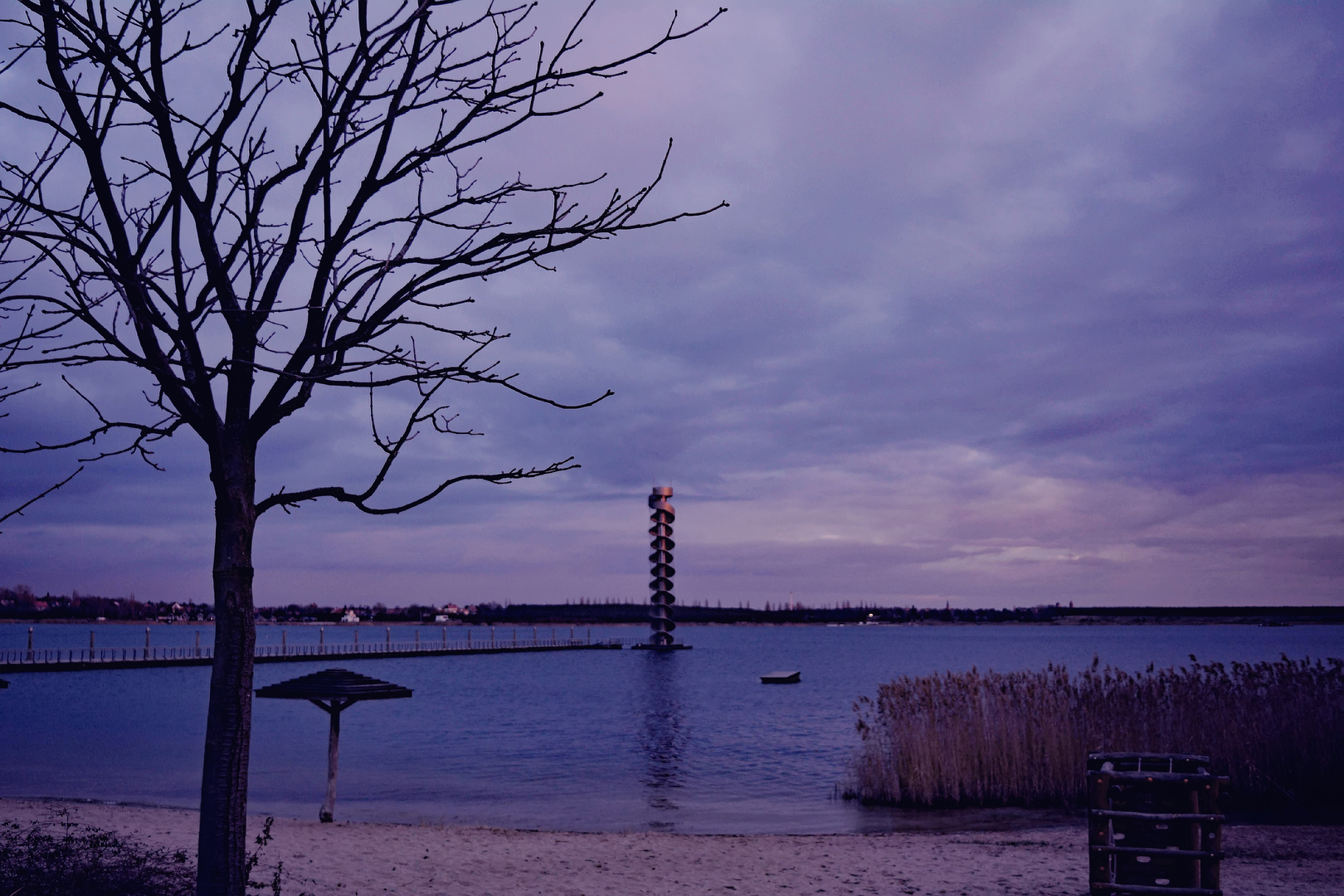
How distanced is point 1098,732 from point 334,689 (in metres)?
13.6

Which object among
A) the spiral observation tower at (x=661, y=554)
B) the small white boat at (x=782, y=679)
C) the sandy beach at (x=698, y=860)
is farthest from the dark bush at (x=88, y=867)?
the spiral observation tower at (x=661, y=554)

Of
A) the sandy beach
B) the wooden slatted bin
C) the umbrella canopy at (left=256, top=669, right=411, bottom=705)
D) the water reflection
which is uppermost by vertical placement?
the umbrella canopy at (left=256, top=669, right=411, bottom=705)

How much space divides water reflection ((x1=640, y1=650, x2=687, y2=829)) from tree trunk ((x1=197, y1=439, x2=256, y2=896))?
16.4m

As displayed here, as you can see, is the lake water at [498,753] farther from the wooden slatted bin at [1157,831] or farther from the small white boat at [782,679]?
the wooden slatted bin at [1157,831]

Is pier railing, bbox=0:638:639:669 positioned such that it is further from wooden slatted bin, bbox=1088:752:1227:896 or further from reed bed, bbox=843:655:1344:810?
wooden slatted bin, bbox=1088:752:1227:896

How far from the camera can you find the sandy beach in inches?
463

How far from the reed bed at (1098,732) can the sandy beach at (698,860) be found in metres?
2.29

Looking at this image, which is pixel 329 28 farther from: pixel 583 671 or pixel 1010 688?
pixel 583 671

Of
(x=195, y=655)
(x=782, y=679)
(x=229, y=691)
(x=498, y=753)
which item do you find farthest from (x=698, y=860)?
(x=195, y=655)

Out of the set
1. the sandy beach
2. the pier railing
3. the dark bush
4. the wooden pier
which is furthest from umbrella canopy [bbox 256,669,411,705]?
the pier railing

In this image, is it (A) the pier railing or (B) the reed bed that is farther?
(A) the pier railing

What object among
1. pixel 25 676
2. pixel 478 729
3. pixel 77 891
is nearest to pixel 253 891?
pixel 77 891

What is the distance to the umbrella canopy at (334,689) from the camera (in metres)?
15.8

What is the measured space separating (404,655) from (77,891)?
97.8 m
